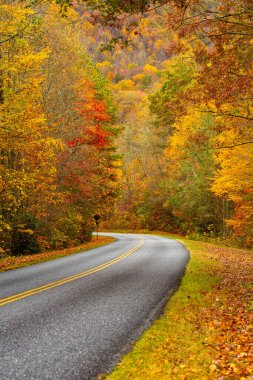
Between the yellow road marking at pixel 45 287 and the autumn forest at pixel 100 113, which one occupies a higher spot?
the autumn forest at pixel 100 113

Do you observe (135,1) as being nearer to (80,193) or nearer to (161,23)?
(161,23)

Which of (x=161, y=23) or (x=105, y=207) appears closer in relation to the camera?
(x=161, y=23)

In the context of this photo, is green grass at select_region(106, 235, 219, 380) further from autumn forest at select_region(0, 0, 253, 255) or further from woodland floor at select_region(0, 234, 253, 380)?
autumn forest at select_region(0, 0, 253, 255)

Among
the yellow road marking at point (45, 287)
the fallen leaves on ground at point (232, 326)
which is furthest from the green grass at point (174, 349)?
the yellow road marking at point (45, 287)

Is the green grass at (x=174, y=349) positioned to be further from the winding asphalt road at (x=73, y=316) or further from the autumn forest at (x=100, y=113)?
the autumn forest at (x=100, y=113)

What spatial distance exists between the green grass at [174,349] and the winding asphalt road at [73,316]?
9.6 inches

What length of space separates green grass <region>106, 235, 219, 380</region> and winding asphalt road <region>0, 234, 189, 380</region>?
0.24 metres

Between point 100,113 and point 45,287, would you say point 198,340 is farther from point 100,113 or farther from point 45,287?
point 100,113

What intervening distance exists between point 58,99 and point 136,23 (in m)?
15.3

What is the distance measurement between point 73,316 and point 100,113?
819 inches

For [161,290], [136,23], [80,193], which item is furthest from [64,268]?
[80,193]

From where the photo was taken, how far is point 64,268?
13.2m

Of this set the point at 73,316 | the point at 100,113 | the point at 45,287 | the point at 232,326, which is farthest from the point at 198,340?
the point at 100,113

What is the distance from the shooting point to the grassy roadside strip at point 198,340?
4.76 m
